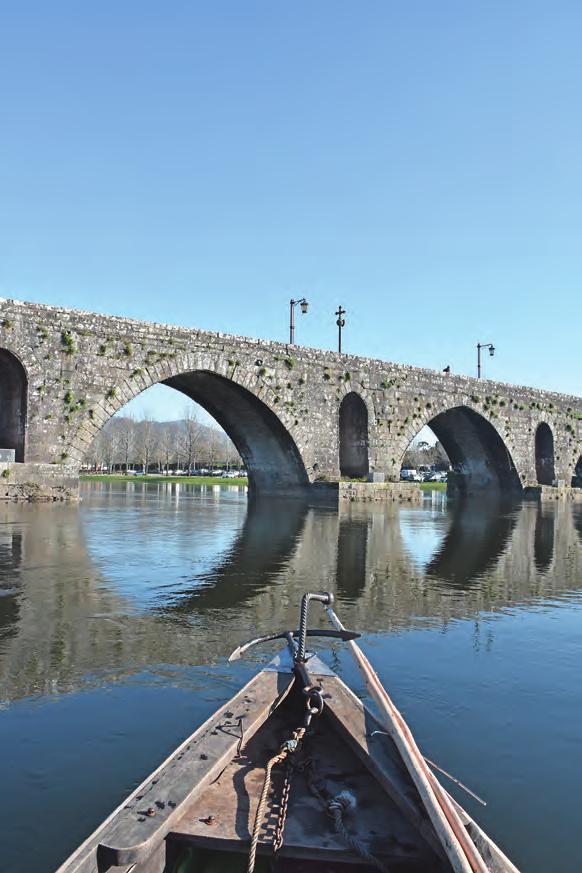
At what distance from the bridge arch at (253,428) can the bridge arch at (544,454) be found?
776 inches

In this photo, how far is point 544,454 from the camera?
43.6 m

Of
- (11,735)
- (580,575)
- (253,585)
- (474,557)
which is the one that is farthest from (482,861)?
(474,557)

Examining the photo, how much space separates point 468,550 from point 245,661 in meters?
9.53

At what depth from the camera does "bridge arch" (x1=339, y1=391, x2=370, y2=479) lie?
105 feet

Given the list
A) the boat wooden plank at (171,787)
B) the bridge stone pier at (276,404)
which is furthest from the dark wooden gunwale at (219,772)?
the bridge stone pier at (276,404)

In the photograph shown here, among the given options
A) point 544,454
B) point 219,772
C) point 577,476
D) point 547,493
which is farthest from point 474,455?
point 219,772

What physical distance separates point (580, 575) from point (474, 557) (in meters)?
2.32

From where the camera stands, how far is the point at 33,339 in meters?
22.3

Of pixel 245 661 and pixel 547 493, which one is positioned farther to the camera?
pixel 547 493

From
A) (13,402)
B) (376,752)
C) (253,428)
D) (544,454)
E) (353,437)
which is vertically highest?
(13,402)

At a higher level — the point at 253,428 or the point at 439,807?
the point at 253,428

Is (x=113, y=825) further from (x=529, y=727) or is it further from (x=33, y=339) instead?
(x=33, y=339)

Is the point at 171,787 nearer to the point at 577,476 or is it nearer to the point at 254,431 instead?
the point at 254,431

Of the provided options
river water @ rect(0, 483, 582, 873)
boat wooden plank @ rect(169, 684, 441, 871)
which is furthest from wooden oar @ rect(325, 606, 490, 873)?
river water @ rect(0, 483, 582, 873)
